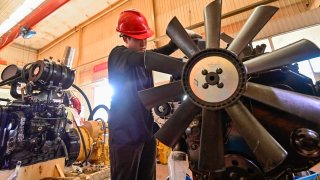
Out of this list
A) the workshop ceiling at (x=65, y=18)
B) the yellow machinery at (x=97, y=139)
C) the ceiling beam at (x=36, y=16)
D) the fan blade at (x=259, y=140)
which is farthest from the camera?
the workshop ceiling at (x=65, y=18)

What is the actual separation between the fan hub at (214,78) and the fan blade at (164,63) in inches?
3.7

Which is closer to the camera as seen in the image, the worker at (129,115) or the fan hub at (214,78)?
the fan hub at (214,78)

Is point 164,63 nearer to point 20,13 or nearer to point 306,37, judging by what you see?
point 306,37

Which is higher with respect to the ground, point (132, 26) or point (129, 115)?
point (132, 26)

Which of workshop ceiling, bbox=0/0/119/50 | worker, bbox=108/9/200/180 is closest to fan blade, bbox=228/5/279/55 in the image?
worker, bbox=108/9/200/180

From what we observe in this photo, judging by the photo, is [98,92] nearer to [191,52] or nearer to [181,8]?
[181,8]

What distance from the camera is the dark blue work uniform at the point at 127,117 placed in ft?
3.94

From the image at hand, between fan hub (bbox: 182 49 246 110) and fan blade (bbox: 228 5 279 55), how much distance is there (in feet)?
0.38

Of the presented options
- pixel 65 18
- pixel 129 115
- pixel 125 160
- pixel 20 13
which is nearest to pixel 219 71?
pixel 129 115

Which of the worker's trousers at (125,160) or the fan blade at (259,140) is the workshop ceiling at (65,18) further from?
the fan blade at (259,140)

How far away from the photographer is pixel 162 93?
0.91 m

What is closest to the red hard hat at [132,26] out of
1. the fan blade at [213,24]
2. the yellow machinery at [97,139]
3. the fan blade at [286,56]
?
the fan blade at [213,24]

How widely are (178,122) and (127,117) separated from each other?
47 cm

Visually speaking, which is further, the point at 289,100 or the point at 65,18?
the point at 65,18
